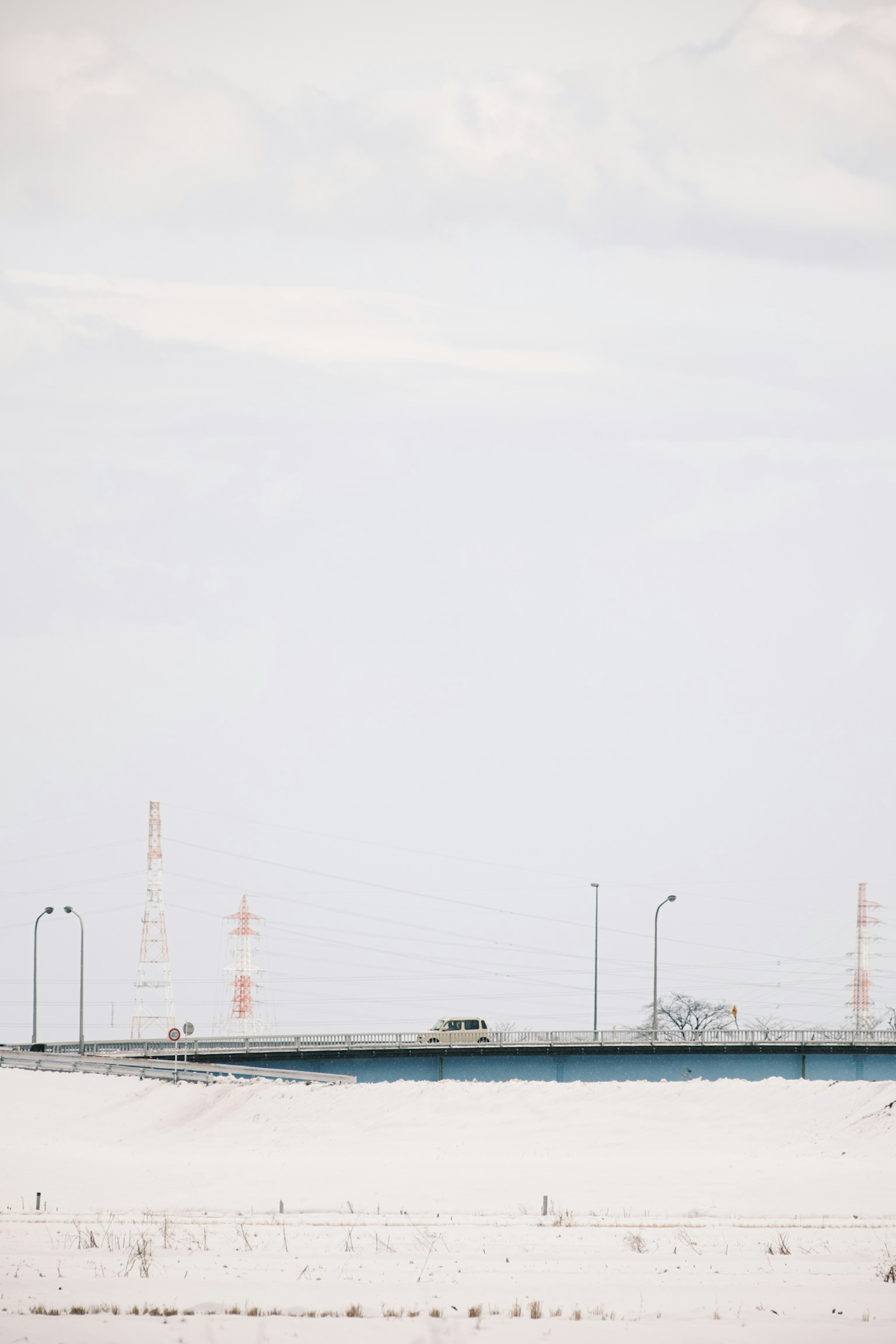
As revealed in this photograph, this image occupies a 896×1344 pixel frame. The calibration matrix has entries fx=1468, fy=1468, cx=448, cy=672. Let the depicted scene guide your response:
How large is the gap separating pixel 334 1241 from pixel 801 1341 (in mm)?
11358

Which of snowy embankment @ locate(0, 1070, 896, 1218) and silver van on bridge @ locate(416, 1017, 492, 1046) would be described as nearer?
snowy embankment @ locate(0, 1070, 896, 1218)

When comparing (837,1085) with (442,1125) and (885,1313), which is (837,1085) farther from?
(885,1313)

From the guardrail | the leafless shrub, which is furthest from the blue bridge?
the leafless shrub

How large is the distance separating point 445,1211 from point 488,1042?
155ft

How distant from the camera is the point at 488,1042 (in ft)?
261

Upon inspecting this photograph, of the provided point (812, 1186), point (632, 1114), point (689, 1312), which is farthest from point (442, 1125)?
point (689, 1312)

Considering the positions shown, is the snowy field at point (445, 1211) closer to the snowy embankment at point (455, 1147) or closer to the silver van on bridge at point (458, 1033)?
the snowy embankment at point (455, 1147)

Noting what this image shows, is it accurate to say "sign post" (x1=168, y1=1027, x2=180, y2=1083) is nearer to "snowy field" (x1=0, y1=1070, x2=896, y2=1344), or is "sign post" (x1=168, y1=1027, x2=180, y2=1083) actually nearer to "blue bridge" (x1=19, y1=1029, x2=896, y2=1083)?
"blue bridge" (x1=19, y1=1029, x2=896, y2=1083)

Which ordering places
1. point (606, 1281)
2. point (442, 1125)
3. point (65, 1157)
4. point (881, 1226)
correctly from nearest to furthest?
point (606, 1281), point (881, 1226), point (65, 1157), point (442, 1125)

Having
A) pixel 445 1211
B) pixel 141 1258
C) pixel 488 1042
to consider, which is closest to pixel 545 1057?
pixel 488 1042

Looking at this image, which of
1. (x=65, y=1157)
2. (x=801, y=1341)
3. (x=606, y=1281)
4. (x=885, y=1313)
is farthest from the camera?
(x=65, y=1157)

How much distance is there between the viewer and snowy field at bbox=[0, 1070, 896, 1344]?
2039 cm

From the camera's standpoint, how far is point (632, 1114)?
52.4 meters

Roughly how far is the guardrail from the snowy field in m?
14.9
